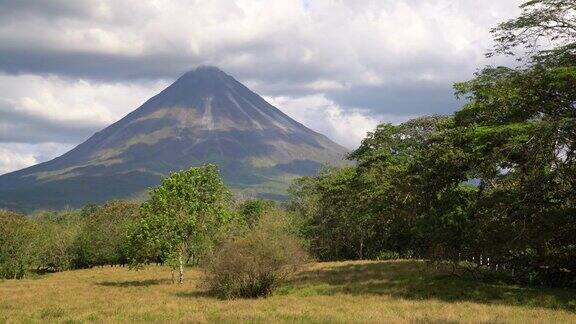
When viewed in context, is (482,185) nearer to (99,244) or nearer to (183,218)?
(183,218)

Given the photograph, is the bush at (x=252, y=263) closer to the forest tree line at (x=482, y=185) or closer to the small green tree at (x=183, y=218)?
the forest tree line at (x=482, y=185)

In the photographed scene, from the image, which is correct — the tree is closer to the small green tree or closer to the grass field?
the small green tree

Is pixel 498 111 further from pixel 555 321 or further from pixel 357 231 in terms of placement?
pixel 357 231

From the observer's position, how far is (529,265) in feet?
101

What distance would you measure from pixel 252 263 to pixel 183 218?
534 inches

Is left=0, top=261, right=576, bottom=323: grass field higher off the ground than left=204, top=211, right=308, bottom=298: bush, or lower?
lower

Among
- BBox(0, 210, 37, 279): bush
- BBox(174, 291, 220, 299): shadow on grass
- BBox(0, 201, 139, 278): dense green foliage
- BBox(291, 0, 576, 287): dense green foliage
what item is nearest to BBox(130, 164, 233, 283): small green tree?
BBox(174, 291, 220, 299): shadow on grass

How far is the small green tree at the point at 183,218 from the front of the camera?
136 feet

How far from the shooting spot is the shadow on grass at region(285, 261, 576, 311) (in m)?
25.6

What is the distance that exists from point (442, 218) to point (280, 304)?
11.8 metres

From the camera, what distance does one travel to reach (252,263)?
29844mm

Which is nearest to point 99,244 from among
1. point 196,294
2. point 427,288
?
point 196,294

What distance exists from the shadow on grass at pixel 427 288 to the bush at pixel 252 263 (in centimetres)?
214

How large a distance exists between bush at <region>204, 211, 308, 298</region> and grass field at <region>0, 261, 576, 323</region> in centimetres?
135
